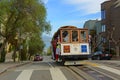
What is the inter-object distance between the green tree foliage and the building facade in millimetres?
21832

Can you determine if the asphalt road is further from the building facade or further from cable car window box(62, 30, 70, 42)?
the building facade

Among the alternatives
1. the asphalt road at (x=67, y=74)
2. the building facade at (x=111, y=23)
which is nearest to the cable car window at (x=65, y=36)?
the asphalt road at (x=67, y=74)

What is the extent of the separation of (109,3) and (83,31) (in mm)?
49498

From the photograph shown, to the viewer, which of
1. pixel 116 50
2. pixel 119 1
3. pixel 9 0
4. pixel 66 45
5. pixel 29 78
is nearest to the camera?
pixel 29 78

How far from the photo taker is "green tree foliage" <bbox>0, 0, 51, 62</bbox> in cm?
4547

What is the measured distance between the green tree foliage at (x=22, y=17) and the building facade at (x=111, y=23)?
71.6 ft

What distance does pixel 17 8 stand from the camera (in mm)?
45906

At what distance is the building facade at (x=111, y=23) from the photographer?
2763 inches

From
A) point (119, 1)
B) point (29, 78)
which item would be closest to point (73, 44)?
point (29, 78)

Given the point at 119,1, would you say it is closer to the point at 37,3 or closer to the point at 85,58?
the point at 37,3

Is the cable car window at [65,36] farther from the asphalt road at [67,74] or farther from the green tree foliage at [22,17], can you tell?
the green tree foliage at [22,17]

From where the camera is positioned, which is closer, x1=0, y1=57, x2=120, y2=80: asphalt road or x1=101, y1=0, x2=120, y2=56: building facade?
x1=0, y1=57, x2=120, y2=80: asphalt road

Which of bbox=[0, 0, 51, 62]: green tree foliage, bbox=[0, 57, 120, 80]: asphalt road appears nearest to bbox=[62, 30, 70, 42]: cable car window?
bbox=[0, 57, 120, 80]: asphalt road

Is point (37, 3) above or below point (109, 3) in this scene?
below
